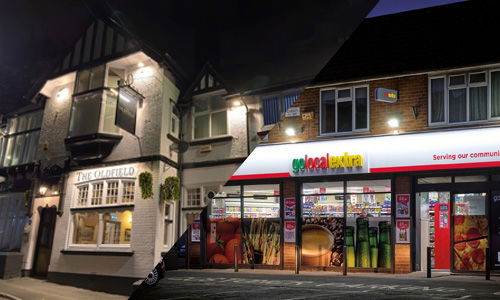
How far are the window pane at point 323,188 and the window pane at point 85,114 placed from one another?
2.12 metres

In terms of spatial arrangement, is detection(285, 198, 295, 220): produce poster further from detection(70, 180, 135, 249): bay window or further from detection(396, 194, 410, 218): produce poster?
detection(70, 180, 135, 249): bay window

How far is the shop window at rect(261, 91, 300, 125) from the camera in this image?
0.31 meters

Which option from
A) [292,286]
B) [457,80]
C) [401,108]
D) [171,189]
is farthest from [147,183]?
[457,80]

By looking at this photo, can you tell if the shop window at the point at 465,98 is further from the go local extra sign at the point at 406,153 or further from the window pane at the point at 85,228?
the window pane at the point at 85,228

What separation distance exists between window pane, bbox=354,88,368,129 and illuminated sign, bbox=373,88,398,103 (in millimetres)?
81

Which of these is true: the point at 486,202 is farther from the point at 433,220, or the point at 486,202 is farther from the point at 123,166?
the point at 123,166

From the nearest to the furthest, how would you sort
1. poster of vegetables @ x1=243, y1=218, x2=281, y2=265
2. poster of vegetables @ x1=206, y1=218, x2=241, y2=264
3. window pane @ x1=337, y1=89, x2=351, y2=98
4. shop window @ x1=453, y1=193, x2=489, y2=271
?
1. poster of vegetables @ x1=206, y1=218, x2=241, y2=264
2. poster of vegetables @ x1=243, y1=218, x2=281, y2=265
3. window pane @ x1=337, y1=89, x2=351, y2=98
4. shop window @ x1=453, y1=193, x2=489, y2=271

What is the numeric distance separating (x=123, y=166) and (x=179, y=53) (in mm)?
75

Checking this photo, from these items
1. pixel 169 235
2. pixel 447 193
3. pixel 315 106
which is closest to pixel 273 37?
pixel 169 235

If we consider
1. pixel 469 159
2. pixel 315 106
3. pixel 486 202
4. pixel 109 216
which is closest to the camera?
pixel 109 216

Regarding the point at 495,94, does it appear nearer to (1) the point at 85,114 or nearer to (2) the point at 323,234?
(2) the point at 323,234

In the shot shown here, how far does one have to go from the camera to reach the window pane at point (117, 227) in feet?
0.89

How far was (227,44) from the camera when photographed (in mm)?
309

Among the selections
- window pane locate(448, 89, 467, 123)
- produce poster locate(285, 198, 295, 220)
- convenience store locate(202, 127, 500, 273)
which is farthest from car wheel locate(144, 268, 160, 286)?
window pane locate(448, 89, 467, 123)
